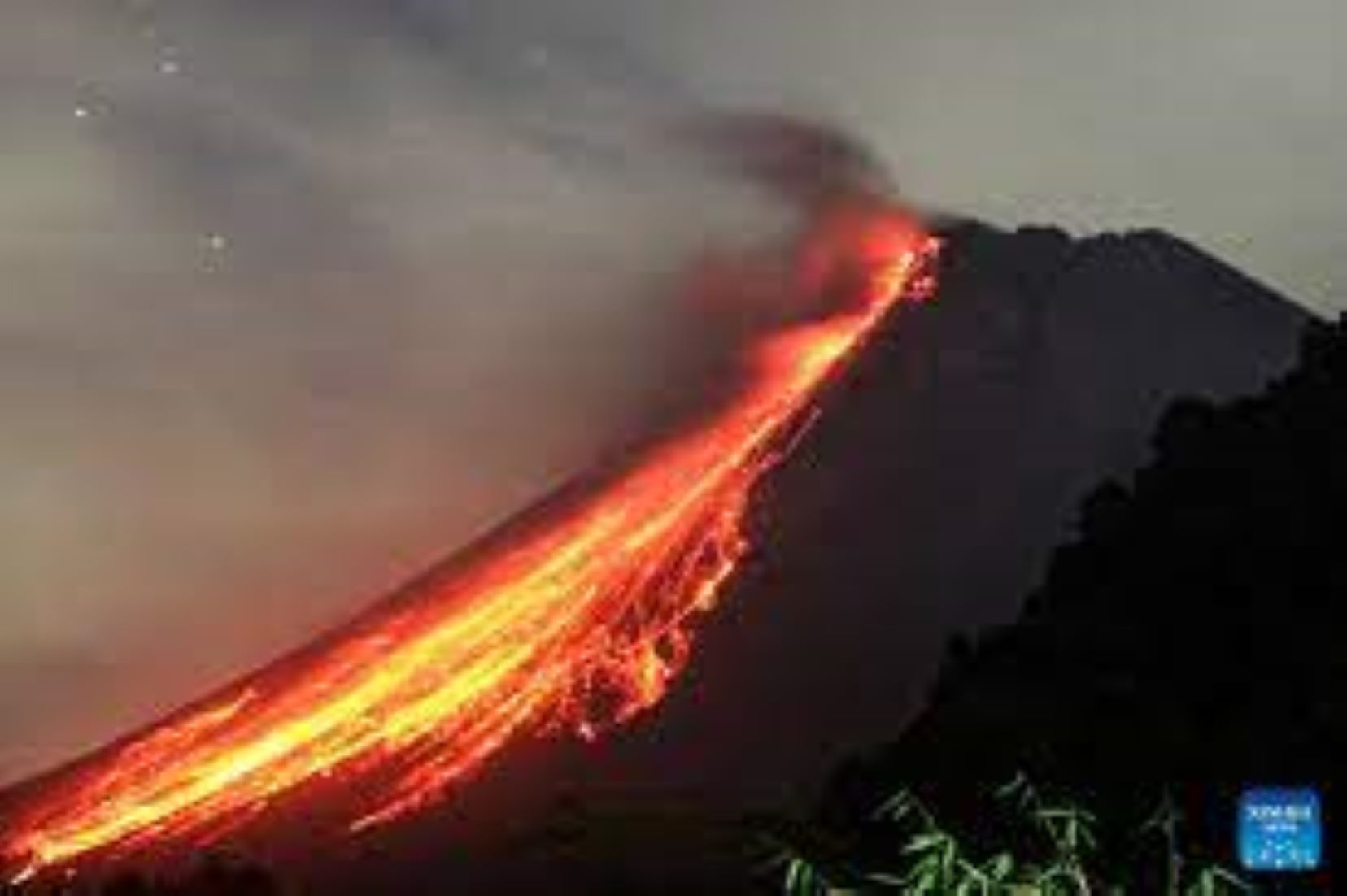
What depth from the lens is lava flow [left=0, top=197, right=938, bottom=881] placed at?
141 metres

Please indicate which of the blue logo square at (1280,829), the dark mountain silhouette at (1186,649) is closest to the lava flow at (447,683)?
the dark mountain silhouette at (1186,649)

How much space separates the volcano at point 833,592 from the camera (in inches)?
5217

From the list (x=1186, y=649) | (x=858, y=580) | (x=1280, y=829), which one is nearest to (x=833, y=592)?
(x=858, y=580)

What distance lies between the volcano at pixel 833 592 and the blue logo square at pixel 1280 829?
319 ft

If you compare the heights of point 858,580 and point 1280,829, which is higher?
point 1280,829

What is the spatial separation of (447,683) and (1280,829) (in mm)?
134928

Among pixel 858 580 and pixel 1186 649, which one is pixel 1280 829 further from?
pixel 858 580

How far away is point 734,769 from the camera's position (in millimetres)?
147250

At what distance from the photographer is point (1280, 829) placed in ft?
62.7

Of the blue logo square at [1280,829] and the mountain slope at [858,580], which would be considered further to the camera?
the mountain slope at [858,580]

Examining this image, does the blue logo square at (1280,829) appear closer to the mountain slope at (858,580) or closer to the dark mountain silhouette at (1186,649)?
the dark mountain silhouette at (1186,649)

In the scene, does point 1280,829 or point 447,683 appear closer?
point 1280,829

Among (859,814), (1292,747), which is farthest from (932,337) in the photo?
(1292,747)

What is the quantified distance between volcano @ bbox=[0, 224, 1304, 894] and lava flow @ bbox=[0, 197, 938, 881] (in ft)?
2.58
